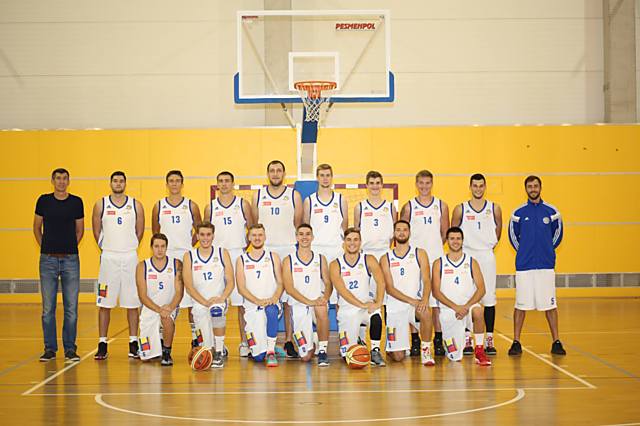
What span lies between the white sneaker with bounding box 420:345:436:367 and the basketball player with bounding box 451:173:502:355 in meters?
0.78

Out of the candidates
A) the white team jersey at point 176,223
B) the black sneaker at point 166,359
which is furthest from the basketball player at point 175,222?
the black sneaker at point 166,359

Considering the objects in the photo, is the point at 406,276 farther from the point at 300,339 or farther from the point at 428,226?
the point at 300,339

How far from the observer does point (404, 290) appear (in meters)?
8.46

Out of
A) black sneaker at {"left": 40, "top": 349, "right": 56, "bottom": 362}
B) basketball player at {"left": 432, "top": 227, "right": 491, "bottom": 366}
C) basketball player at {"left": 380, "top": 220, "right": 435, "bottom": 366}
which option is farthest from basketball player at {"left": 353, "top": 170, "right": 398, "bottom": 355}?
black sneaker at {"left": 40, "top": 349, "right": 56, "bottom": 362}

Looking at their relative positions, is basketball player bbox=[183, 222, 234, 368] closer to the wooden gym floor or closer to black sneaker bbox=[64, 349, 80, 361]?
the wooden gym floor

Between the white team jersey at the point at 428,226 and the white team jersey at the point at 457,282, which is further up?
the white team jersey at the point at 428,226

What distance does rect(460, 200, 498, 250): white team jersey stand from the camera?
29.4ft

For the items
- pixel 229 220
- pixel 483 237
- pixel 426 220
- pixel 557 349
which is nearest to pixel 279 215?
pixel 229 220

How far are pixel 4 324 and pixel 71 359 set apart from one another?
3795 mm

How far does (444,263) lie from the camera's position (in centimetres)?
849

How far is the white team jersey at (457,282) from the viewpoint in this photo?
8.41 meters

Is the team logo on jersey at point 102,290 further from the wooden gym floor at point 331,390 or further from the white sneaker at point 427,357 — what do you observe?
the white sneaker at point 427,357

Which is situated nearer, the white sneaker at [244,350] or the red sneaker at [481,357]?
the red sneaker at [481,357]

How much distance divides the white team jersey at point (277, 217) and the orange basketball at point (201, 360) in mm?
1614
